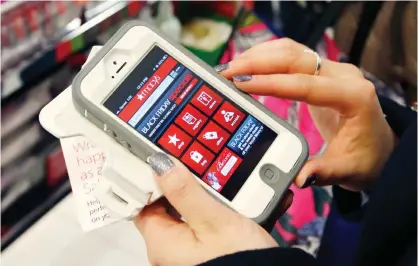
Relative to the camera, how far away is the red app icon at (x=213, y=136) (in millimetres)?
501

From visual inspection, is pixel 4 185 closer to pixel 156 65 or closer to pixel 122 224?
pixel 122 224

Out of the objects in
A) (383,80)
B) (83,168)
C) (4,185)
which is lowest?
(4,185)

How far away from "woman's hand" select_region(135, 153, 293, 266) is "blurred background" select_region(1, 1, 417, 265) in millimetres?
282

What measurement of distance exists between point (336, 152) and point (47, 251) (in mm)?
343

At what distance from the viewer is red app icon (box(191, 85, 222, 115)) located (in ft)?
1.67

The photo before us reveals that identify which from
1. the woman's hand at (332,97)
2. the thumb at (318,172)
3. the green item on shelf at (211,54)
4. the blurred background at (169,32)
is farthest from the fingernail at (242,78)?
the green item on shelf at (211,54)

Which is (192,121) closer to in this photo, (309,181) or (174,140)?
(174,140)

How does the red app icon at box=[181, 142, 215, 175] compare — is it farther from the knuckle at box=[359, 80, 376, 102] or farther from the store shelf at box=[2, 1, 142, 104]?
the store shelf at box=[2, 1, 142, 104]

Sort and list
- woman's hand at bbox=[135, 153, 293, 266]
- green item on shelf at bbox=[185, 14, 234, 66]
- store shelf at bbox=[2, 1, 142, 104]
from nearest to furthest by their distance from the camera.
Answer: woman's hand at bbox=[135, 153, 293, 266]
store shelf at bbox=[2, 1, 142, 104]
green item on shelf at bbox=[185, 14, 234, 66]

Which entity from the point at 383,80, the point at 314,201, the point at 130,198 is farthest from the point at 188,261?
the point at 383,80

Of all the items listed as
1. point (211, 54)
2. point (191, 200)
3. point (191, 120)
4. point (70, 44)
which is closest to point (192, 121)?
point (191, 120)

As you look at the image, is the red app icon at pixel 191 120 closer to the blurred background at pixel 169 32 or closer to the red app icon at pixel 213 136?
the red app icon at pixel 213 136

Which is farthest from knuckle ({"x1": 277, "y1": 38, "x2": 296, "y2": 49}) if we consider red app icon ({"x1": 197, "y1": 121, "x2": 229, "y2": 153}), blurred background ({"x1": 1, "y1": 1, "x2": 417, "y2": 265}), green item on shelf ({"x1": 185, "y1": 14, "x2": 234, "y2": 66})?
green item on shelf ({"x1": 185, "y1": 14, "x2": 234, "y2": 66})

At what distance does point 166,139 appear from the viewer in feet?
1.59
